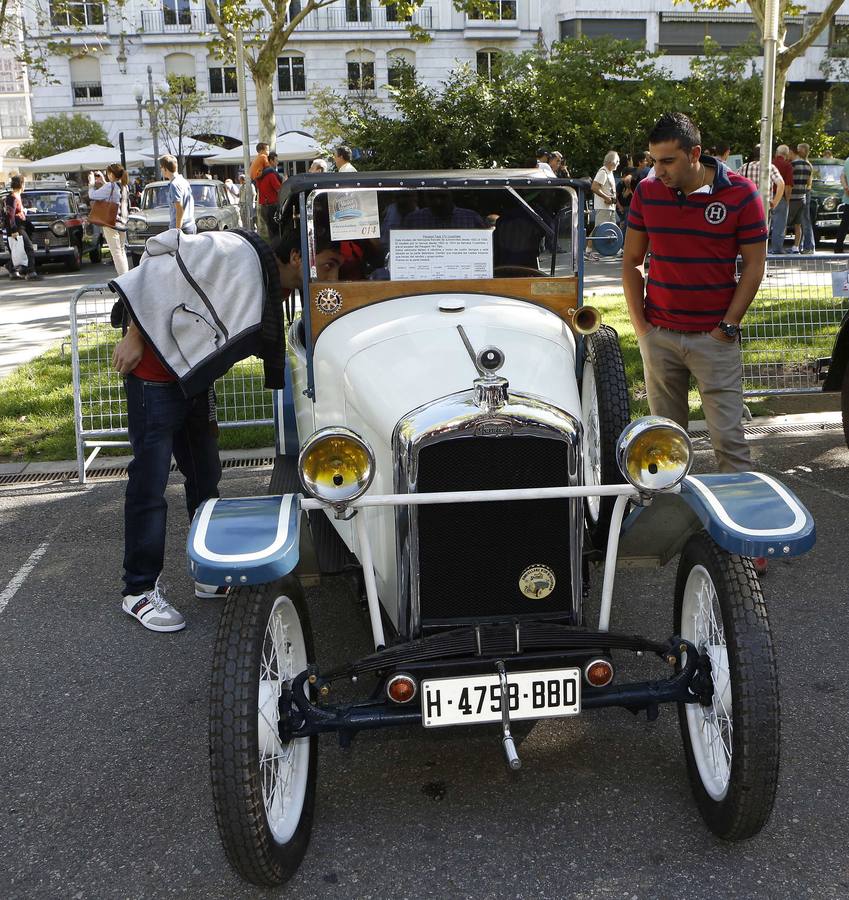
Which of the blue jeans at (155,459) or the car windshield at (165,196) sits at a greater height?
the car windshield at (165,196)

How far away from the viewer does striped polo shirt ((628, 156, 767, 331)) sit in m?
4.35

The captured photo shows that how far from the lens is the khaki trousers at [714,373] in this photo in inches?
178

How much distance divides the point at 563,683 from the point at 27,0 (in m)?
51.2

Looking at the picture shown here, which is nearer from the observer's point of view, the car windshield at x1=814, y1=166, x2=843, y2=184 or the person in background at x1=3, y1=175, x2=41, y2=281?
the person in background at x1=3, y1=175, x2=41, y2=281

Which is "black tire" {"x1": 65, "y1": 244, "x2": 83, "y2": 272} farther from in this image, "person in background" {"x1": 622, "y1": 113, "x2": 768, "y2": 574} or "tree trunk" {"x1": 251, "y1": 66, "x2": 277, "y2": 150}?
"person in background" {"x1": 622, "y1": 113, "x2": 768, "y2": 574}

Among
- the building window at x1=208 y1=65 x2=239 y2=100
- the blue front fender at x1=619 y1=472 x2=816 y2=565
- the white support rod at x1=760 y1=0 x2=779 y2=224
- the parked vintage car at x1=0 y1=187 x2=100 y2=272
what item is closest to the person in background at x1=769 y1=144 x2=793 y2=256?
the white support rod at x1=760 y1=0 x2=779 y2=224

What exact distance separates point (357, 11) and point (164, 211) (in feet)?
106

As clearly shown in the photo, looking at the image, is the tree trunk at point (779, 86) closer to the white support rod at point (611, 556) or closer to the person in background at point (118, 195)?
the person in background at point (118, 195)

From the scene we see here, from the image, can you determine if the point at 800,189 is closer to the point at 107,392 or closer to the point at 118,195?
the point at 118,195

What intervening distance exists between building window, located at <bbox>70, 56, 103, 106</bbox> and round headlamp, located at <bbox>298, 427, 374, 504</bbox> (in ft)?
162

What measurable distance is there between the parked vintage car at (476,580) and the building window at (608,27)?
44474mm

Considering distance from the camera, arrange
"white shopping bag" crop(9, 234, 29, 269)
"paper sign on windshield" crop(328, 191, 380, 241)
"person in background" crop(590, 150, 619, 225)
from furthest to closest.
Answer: "white shopping bag" crop(9, 234, 29, 269)
"person in background" crop(590, 150, 619, 225)
"paper sign on windshield" crop(328, 191, 380, 241)

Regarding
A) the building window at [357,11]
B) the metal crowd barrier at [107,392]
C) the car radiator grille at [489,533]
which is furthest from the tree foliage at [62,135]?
the car radiator grille at [489,533]

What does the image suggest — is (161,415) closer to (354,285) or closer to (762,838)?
(354,285)
